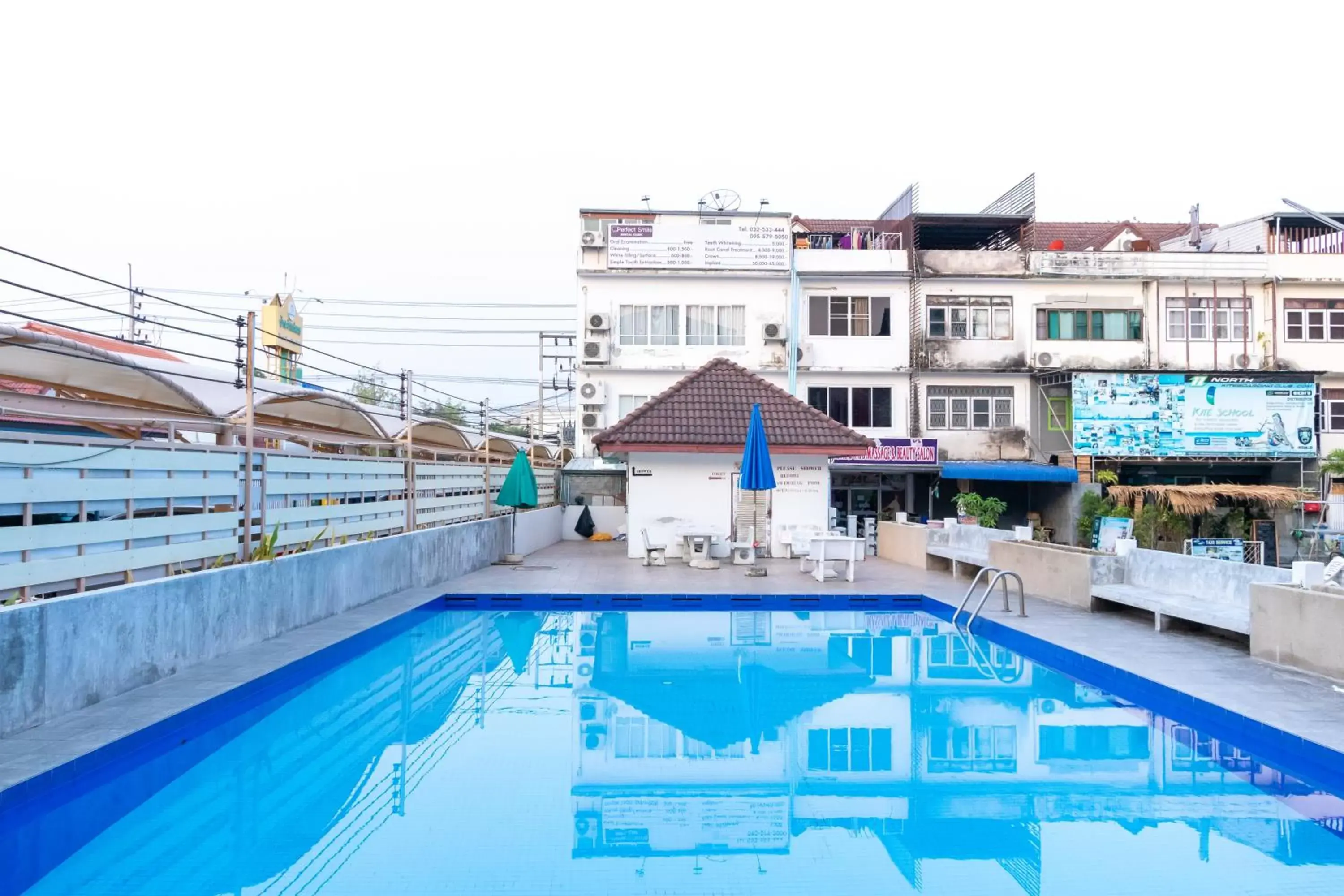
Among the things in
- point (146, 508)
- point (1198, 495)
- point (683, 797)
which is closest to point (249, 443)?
point (146, 508)

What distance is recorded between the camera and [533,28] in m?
12.8

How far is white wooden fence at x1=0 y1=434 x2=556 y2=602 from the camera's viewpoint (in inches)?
219

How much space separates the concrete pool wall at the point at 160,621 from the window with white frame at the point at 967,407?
658 inches

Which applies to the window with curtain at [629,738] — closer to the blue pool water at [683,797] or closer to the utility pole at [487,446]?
the blue pool water at [683,797]

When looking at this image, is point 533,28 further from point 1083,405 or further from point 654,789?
point 1083,405

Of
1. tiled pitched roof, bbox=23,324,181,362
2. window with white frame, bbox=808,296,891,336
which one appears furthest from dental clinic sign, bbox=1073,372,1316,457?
tiled pitched roof, bbox=23,324,181,362

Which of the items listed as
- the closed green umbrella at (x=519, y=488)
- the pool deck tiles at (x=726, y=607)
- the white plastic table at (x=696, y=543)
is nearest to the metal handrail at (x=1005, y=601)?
the pool deck tiles at (x=726, y=607)

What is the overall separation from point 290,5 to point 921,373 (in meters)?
17.2

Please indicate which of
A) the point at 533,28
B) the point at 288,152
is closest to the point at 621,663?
the point at 533,28

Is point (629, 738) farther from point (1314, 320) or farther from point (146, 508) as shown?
point (1314, 320)

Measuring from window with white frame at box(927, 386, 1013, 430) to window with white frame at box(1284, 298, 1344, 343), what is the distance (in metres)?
7.75

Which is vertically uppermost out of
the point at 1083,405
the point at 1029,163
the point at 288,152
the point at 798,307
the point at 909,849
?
the point at 1029,163

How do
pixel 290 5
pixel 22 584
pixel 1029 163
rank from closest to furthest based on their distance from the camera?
pixel 22 584, pixel 290 5, pixel 1029 163

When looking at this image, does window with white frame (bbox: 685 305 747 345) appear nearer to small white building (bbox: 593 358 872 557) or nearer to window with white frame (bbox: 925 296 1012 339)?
window with white frame (bbox: 925 296 1012 339)
